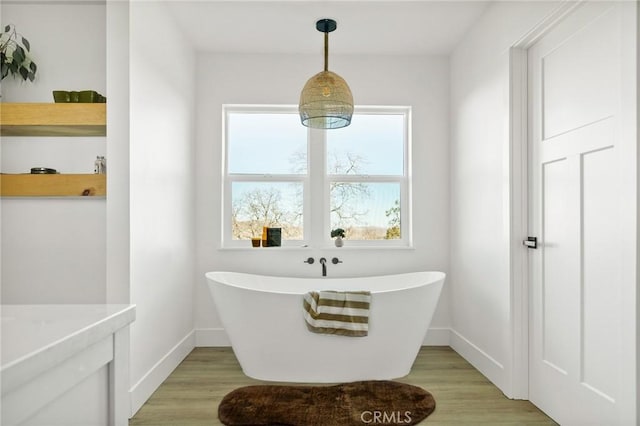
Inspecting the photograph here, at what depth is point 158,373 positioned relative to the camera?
2.73 metres

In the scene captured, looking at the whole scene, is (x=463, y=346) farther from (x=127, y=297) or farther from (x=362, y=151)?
(x=127, y=297)

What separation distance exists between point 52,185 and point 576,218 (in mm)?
2940

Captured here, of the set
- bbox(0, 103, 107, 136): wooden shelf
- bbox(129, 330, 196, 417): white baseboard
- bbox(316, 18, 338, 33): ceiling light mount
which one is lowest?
bbox(129, 330, 196, 417): white baseboard

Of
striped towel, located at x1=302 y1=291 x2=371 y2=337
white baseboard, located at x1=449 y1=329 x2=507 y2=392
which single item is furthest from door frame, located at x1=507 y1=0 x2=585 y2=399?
striped towel, located at x1=302 y1=291 x2=371 y2=337

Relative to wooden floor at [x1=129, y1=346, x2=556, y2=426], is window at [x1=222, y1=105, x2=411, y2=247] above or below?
above

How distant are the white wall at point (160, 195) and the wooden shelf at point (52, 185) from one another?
10.1 inches

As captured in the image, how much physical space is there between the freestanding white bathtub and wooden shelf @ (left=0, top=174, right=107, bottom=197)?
3.24 feet

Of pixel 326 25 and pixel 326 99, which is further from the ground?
pixel 326 25

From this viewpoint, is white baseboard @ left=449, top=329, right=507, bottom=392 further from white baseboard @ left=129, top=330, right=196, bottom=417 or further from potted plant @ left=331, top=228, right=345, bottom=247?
white baseboard @ left=129, top=330, right=196, bottom=417

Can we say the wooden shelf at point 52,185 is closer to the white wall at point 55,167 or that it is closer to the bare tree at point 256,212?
the white wall at point 55,167

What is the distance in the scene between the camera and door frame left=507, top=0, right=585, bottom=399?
2562 mm

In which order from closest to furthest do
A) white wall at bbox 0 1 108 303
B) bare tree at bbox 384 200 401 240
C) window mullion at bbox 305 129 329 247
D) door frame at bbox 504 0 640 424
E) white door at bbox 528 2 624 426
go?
door frame at bbox 504 0 640 424, white door at bbox 528 2 624 426, white wall at bbox 0 1 108 303, window mullion at bbox 305 129 329 247, bare tree at bbox 384 200 401 240

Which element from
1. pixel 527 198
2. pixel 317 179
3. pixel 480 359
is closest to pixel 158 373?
pixel 317 179

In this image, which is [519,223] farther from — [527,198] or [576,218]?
[576,218]
